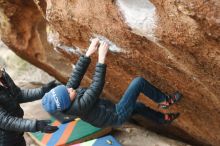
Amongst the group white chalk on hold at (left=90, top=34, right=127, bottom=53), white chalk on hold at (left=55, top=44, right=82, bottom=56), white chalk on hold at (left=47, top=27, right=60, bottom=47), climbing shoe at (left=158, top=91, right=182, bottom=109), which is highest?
white chalk on hold at (left=90, top=34, right=127, bottom=53)

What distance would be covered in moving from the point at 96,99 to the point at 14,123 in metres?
0.88

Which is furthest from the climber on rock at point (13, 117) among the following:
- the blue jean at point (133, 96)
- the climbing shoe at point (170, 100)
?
the climbing shoe at point (170, 100)

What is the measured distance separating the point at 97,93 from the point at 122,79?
1474mm

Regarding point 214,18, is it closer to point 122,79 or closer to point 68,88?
point 68,88

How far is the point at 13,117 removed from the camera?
14.1 feet

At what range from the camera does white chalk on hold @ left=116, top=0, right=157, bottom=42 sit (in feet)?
13.3

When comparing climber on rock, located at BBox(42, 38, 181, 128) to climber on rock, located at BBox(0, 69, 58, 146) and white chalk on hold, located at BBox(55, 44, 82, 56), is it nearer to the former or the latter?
climber on rock, located at BBox(0, 69, 58, 146)

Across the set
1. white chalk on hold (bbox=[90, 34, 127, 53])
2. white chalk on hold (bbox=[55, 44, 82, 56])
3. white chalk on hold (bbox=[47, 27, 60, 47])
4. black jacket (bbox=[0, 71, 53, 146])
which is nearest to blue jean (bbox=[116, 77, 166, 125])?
white chalk on hold (bbox=[90, 34, 127, 53])

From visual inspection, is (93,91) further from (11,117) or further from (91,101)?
(11,117)

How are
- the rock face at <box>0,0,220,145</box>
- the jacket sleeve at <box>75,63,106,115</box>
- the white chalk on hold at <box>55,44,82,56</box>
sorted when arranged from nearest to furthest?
the rock face at <box>0,0,220,145</box> < the jacket sleeve at <box>75,63,106,115</box> < the white chalk on hold at <box>55,44,82,56</box>

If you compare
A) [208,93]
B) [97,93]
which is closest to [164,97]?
[208,93]

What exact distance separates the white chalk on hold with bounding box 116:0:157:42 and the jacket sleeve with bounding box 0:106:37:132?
141cm

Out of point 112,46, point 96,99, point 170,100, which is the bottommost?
point 170,100

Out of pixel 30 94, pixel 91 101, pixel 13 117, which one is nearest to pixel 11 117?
pixel 13 117
